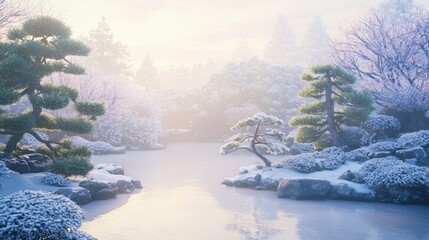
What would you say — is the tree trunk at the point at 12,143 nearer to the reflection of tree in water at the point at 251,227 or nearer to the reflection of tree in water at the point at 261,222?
the reflection of tree in water at the point at 261,222

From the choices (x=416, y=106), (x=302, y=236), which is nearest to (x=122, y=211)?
(x=302, y=236)

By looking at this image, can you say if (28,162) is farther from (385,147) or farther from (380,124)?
(380,124)

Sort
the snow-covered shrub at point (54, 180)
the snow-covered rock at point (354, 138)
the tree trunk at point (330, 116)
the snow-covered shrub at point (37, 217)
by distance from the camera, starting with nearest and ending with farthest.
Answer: the snow-covered shrub at point (37, 217) < the snow-covered shrub at point (54, 180) < the tree trunk at point (330, 116) < the snow-covered rock at point (354, 138)

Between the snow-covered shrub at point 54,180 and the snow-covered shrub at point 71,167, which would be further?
the snow-covered shrub at point 71,167

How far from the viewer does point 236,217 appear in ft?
37.0

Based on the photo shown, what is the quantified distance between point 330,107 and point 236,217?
11058mm

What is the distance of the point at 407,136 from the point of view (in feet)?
60.5

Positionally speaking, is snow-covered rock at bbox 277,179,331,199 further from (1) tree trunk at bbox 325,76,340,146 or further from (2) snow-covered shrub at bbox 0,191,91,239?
(2) snow-covered shrub at bbox 0,191,91,239

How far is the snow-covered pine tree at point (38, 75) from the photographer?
13.7 meters

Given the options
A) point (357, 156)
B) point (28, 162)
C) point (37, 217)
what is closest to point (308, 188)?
point (357, 156)

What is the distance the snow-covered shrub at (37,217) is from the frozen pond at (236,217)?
213 centimetres

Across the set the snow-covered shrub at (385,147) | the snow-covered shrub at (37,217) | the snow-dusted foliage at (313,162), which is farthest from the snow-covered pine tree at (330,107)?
the snow-covered shrub at (37,217)

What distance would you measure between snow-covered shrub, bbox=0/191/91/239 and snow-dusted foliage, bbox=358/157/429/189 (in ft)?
32.3

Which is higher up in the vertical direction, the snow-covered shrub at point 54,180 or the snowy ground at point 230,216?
the snow-covered shrub at point 54,180
